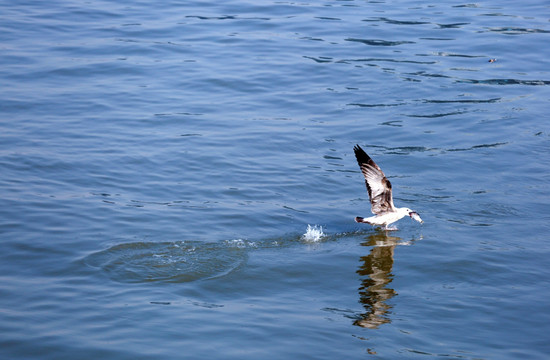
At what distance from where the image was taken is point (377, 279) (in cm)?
1075

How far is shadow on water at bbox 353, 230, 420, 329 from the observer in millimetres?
9531

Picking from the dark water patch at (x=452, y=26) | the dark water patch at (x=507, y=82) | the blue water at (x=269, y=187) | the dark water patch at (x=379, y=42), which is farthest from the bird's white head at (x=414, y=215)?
the dark water patch at (x=452, y=26)

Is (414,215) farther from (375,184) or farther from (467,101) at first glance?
(467,101)

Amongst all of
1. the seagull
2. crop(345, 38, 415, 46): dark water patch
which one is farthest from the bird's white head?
crop(345, 38, 415, 46): dark water patch

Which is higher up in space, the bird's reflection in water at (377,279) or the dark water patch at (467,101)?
the dark water patch at (467,101)

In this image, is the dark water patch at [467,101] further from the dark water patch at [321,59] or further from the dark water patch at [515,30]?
the dark water patch at [515,30]

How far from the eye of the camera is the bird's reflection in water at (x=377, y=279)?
9.53 m

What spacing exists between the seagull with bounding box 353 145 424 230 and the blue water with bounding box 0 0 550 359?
324 millimetres

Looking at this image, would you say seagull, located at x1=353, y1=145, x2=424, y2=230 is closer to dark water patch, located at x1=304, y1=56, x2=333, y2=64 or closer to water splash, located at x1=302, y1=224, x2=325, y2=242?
Result: water splash, located at x1=302, y1=224, x2=325, y2=242

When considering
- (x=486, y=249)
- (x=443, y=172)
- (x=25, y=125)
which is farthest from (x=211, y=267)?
(x=25, y=125)

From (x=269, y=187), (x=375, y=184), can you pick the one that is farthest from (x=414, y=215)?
(x=269, y=187)

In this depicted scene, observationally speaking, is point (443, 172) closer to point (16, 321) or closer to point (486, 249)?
point (486, 249)

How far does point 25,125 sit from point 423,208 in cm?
809

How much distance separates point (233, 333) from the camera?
29.2 feet
